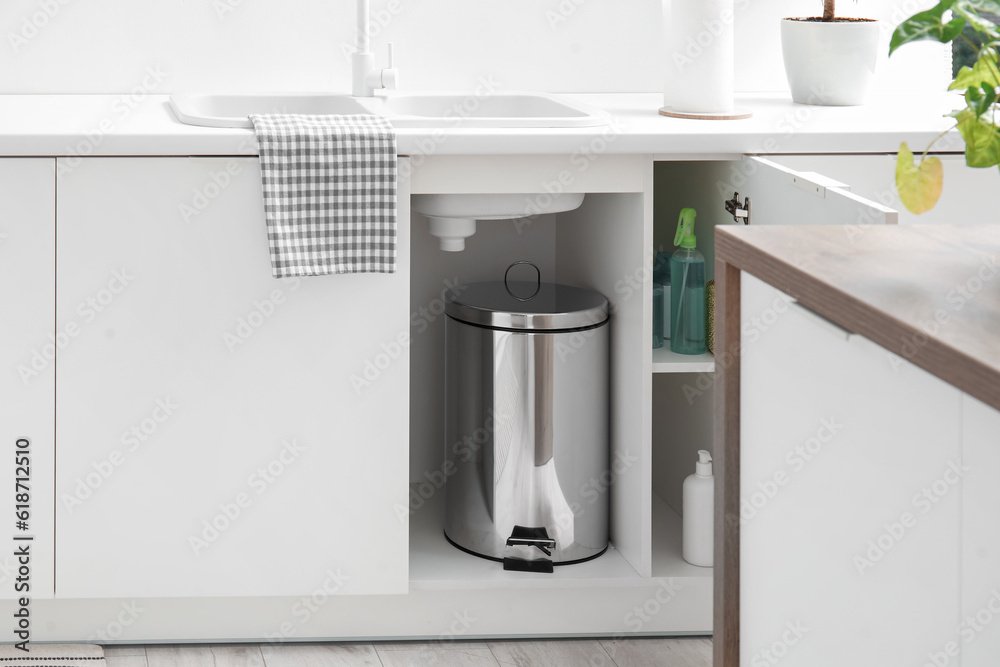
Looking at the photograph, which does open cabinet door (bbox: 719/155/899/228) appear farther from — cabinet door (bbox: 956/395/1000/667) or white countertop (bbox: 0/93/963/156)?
cabinet door (bbox: 956/395/1000/667)

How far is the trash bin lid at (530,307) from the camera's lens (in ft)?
5.87

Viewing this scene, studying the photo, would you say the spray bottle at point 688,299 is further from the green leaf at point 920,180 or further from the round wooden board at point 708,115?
the green leaf at point 920,180

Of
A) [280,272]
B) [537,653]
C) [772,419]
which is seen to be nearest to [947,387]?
[772,419]

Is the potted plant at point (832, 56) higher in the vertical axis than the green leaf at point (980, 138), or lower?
higher

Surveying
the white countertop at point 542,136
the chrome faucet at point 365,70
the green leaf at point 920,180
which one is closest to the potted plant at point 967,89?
the green leaf at point 920,180

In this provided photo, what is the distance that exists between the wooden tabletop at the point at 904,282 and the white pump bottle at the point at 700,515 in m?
0.93

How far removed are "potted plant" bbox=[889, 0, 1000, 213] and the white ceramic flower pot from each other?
1.27 m

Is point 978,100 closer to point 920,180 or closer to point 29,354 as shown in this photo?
point 920,180

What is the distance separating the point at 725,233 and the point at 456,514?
1103mm

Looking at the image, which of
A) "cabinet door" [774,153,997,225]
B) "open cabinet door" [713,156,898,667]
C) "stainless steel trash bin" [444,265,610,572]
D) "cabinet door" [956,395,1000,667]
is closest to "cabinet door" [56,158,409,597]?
"stainless steel trash bin" [444,265,610,572]

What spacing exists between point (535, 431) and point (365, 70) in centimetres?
74

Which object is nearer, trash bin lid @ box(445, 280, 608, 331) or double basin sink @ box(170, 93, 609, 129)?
trash bin lid @ box(445, 280, 608, 331)

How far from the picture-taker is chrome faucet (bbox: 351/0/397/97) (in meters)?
1.96

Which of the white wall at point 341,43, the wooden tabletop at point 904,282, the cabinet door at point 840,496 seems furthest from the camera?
the white wall at point 341,43
